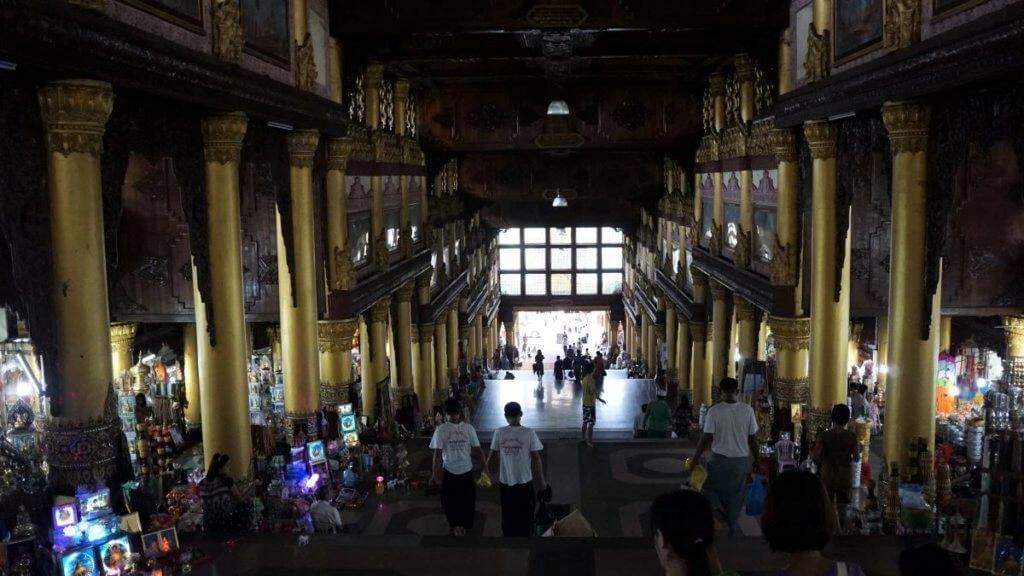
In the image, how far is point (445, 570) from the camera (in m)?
6.46

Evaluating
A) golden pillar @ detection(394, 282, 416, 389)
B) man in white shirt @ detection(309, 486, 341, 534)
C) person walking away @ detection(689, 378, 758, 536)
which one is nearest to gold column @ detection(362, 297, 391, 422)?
golden pillar @ detection(394, 282, 416, 389)

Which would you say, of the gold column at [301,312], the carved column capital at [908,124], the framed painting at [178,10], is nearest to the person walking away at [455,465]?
the gold column at [301,312]

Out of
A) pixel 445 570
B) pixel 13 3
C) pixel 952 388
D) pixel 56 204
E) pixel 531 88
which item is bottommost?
pixel 952 388

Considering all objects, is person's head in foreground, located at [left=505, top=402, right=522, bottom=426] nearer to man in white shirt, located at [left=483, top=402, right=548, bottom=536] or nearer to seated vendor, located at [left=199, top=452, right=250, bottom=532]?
man in white shirt, located at [left=483, top=402, right=548, bottom=536]

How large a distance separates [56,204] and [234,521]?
11.4 ft

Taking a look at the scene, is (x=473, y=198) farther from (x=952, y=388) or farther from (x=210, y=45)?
(x=210, y=45)

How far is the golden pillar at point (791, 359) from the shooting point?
12.3 metres

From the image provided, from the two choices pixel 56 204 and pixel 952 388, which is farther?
pixel 952 388

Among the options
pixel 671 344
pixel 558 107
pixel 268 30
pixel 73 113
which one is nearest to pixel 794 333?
pixel 268 30

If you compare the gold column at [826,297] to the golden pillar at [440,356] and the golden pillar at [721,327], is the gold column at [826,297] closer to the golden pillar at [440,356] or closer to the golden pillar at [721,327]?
the golden pillar at [721,327]

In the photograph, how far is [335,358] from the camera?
510 inches

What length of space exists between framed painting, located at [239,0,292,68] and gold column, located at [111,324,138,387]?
7626mm

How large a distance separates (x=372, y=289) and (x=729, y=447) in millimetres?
8256

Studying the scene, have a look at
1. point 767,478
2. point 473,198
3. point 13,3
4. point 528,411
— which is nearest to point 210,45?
point 13,3
